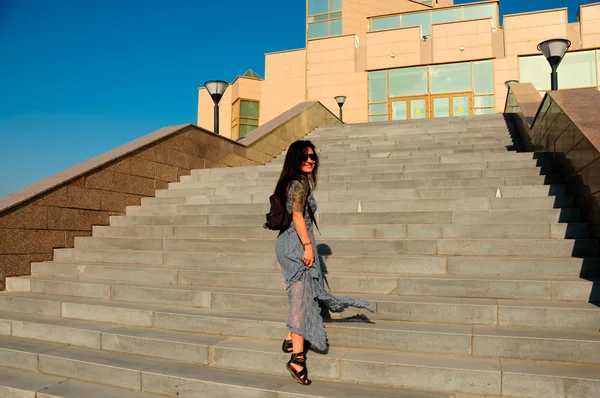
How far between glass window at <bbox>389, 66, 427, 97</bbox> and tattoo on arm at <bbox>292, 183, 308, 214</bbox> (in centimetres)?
2347

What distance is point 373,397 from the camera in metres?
3.15

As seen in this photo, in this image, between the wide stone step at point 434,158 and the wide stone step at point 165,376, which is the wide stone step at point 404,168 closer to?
the wide stone step at point 434,158

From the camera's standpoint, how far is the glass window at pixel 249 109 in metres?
30.9

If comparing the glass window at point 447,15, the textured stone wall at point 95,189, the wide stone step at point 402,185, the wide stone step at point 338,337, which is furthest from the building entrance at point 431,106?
the wide stone step at point 338,337

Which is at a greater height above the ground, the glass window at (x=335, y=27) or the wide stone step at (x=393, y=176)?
the glass window at (x=335, y=27)

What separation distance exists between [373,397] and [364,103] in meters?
24.3

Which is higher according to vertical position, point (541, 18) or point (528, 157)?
point (541, 18)

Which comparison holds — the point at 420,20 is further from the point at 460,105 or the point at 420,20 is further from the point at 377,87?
the point at 460,105

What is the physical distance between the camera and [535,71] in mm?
23672

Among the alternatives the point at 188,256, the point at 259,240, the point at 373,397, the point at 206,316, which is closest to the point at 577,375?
the point at 373,397

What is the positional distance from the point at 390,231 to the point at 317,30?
91.6 feet

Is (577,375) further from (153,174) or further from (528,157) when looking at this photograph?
(153,174)

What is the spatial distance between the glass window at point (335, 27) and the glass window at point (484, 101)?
34.5 feet

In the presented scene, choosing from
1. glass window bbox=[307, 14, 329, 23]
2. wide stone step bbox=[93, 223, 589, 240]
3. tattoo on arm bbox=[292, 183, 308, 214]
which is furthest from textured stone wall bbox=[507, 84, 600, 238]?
glass window bbox=[307, 14, 329, 23]
